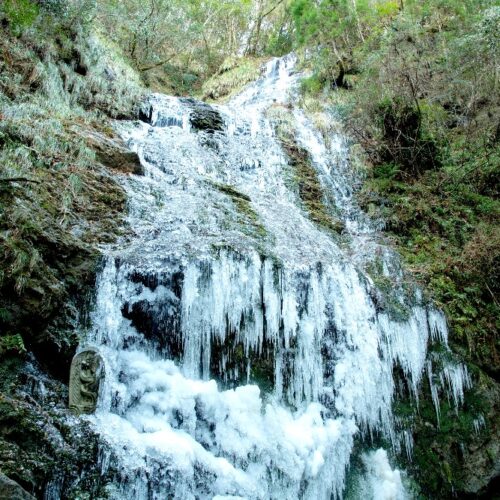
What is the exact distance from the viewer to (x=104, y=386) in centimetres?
532

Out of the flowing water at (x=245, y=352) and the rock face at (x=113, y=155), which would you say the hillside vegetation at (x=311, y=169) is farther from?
the flowing water at (x=245, y=352)

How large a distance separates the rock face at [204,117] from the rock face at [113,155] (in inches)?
148

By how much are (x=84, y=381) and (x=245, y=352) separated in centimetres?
255

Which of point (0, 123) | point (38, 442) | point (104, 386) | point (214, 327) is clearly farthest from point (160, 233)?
point (38, 442)

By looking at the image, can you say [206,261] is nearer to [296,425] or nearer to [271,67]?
[296,425]

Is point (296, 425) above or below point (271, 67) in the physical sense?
below

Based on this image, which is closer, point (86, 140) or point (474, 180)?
point (86, 140)

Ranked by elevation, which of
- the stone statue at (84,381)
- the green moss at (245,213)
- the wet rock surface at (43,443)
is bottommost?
the wet rock surface at (43,443)

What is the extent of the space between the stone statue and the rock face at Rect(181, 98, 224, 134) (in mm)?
8939

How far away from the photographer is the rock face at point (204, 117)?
13031mm

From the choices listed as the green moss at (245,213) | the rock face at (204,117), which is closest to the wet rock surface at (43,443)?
the green moss at (245,213)

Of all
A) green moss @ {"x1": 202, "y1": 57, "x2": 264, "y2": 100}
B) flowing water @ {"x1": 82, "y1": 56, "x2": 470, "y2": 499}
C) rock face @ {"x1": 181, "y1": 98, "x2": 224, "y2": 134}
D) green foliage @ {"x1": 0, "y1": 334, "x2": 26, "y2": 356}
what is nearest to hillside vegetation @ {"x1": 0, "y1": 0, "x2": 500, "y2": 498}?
green foliage @ {"x1": 0, "y1": 334, "x2": 26, "y2": 356}

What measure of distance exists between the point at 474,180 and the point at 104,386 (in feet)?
35.0

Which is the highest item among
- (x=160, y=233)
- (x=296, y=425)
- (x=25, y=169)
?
(x=25, y=169)
